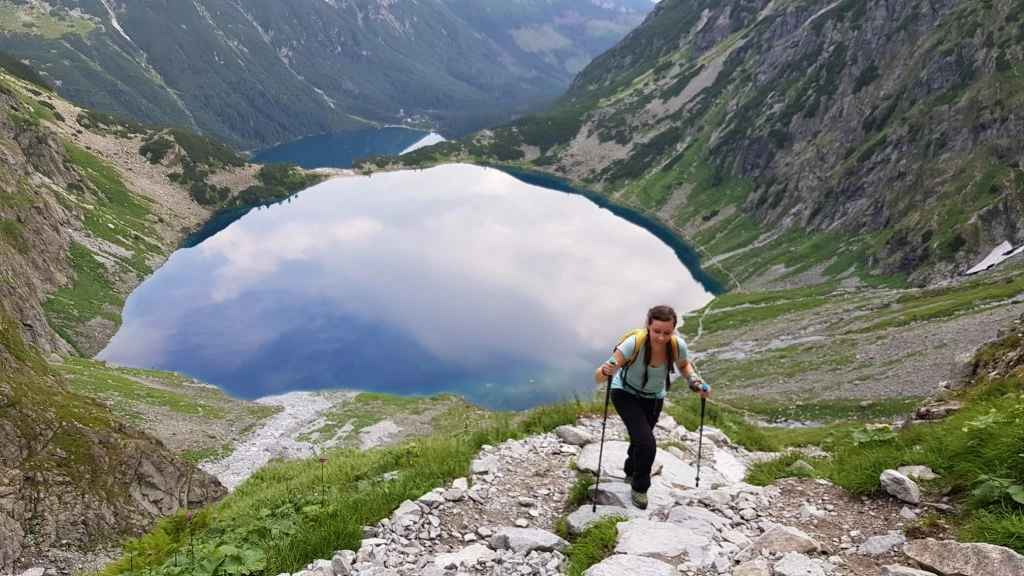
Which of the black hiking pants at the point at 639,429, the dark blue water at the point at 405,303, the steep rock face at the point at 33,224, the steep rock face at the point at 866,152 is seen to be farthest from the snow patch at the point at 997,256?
the steep rock face at the point at 33,224

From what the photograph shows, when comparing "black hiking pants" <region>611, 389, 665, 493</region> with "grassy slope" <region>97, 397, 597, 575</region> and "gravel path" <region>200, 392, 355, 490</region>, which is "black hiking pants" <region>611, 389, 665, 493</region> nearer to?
"grassy slope" <region>97, 397, 597, 575</region>

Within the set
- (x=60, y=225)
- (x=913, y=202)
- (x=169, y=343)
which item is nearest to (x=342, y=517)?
(x=169, y=343)

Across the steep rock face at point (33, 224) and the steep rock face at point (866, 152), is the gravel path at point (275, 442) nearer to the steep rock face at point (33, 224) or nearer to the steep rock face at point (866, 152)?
the steep rock face at point (33, 224)

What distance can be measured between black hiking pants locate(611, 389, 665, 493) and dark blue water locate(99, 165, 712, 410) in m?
49.3

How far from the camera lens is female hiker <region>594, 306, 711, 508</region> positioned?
9.20 meters

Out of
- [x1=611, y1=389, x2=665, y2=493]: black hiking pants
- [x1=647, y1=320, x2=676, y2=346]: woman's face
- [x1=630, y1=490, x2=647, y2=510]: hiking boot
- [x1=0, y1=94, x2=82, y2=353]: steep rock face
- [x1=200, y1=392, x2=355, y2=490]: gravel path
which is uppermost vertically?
[x1=0, y1=94, x2=82, y2=353]: steep rock face

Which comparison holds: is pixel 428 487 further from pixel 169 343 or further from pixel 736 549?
pixel 169 343

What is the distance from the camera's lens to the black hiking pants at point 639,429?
932cm

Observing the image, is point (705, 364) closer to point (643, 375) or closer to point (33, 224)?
point (643, 375)

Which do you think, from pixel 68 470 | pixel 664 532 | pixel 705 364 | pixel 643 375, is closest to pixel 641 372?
pixel 643 375

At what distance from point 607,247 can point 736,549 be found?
132404mm

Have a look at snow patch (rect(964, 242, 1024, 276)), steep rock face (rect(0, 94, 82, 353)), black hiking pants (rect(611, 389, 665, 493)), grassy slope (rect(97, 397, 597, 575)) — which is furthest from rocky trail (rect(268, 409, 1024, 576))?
snow patch (rect(964, 242, 1024, 276))

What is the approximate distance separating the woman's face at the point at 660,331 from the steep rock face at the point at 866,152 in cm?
9410

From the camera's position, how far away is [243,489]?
1436 centimetres
